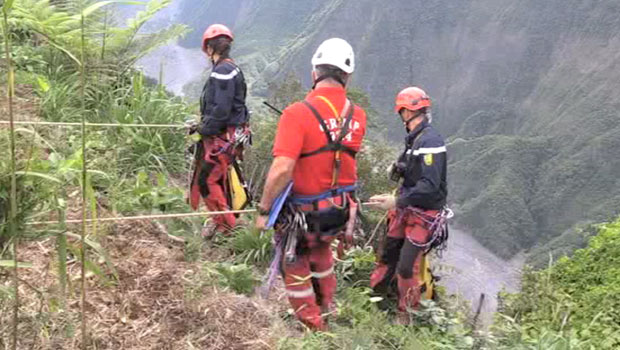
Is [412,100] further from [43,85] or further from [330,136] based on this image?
[43,85]

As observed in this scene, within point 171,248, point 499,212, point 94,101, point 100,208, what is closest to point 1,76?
point 94,101

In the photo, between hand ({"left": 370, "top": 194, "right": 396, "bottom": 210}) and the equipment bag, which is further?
the equipment bag

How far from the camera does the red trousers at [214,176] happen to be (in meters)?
5.44

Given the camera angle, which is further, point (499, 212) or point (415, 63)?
point (415, 63)

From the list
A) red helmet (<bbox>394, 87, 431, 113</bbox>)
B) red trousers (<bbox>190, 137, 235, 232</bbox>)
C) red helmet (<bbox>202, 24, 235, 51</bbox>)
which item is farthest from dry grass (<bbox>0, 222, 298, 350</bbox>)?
red helmet (<bbox>394, 87, 431, 113</bbox>)

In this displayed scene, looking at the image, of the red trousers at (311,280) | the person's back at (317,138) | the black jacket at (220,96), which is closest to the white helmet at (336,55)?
the person's back at (317,138)

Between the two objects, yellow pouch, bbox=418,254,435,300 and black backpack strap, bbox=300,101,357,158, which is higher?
black backpack strap, bbox=300,101,357,158

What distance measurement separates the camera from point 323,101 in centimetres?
383

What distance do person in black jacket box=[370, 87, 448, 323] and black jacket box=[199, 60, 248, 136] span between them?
1.45 metres

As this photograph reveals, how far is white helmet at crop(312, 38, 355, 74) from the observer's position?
386 cm

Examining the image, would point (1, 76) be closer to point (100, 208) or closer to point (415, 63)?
point (100, 208)

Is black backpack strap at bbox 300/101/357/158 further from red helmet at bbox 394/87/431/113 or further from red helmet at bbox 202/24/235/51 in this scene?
red helmet at bbox 202/24/235/51

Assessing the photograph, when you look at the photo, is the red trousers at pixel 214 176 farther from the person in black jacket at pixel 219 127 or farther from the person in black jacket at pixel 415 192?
the person in black jacket at pixel 415 192

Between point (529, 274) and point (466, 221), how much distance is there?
60905mm
